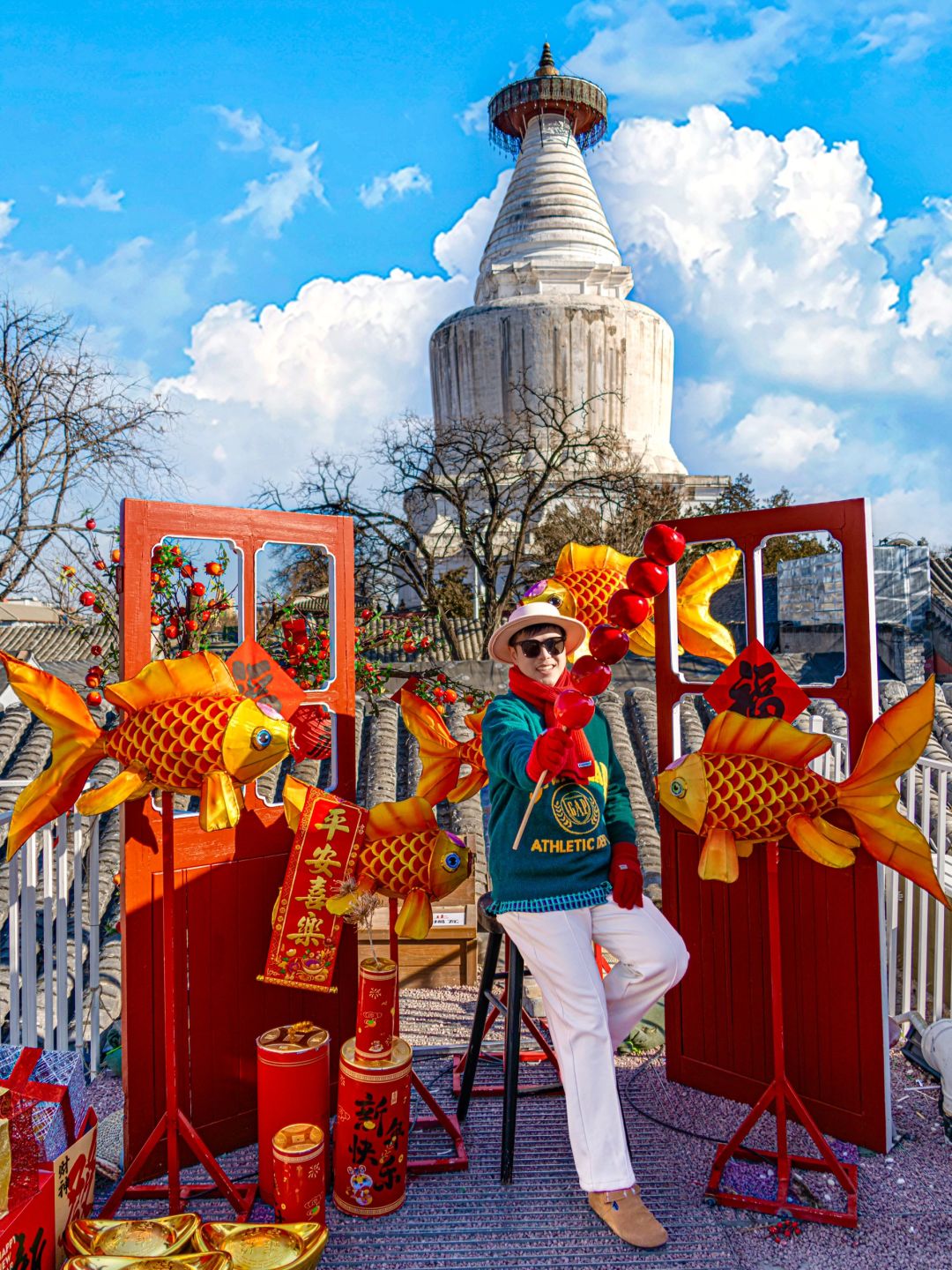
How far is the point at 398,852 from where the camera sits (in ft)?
9.51

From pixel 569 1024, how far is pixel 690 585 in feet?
5.25

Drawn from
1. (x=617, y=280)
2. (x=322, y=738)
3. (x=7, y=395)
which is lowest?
(x=322, y=738)

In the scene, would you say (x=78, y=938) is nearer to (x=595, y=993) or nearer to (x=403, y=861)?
(x=403, y=861)

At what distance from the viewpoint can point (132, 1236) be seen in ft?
7.34

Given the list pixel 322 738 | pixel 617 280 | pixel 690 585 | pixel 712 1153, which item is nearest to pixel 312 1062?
pixel 322 738

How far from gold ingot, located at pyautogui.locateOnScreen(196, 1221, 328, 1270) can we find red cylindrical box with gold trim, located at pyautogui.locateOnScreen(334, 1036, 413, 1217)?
0.29 metres

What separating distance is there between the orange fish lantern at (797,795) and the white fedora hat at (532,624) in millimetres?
502

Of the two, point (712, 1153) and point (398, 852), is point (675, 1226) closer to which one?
point (712, 1153)

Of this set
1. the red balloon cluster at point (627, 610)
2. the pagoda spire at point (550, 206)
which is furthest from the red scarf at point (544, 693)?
the pagoda spire at point (550, 206)

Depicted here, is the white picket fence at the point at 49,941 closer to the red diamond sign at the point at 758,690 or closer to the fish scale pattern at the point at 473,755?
the fish scale pattern at the point at 473,755

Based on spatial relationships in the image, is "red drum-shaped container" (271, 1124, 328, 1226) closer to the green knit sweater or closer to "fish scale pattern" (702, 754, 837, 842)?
the green knit sweater

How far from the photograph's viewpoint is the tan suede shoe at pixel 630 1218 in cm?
248

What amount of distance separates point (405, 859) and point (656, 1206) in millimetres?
1234

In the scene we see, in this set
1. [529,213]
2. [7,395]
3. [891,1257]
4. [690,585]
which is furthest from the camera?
[529,213]
